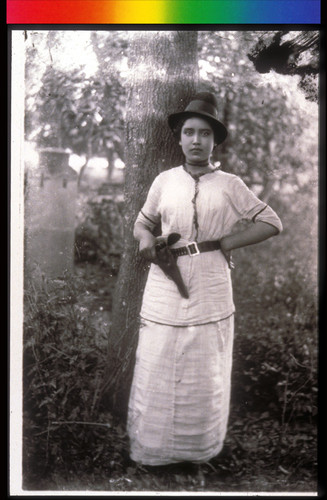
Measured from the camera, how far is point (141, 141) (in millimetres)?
2992

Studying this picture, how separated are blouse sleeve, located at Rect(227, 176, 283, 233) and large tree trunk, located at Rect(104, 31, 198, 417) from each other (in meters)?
0.36

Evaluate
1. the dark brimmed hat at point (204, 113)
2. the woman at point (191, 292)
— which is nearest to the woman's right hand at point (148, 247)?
the woman at point (191, 292)

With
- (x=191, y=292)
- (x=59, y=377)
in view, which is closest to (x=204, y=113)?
(x=191, y=292)

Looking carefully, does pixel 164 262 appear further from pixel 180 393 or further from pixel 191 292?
pixel 180 393

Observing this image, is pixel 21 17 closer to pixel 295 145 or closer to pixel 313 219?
pixel 295 145

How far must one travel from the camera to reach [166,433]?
295 cm

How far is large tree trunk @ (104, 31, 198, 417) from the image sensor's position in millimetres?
2979

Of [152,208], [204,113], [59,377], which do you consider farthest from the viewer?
[59,377]

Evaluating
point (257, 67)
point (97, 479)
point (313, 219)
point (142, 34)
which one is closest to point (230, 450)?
point (97, 479)

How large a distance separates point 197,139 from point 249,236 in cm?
59

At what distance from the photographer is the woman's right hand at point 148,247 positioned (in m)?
2.93

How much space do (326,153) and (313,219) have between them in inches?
15.0

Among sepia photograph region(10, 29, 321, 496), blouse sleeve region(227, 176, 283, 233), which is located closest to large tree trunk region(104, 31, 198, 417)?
sepia photograph region(10, 29, 321, 496)

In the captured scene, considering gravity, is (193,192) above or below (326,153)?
below
